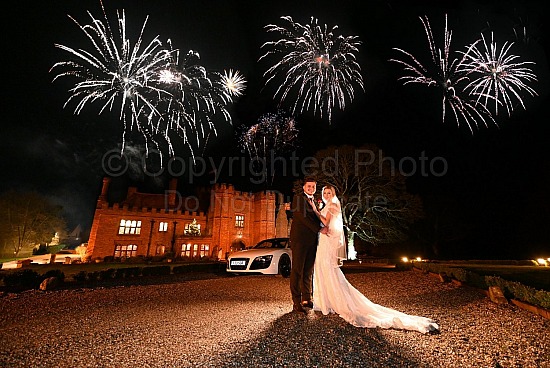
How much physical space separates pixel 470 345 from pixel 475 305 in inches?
123

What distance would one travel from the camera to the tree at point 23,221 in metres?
35.2

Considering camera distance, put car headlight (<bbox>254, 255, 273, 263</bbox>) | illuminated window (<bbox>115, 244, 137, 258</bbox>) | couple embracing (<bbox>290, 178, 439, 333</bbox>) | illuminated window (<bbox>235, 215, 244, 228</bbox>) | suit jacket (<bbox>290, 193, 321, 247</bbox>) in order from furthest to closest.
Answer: illuminated window (<bbox>235, 215, 244, 228</bbox>), illuminated window (<bbox>115, 244, 137, 258</bbox>), car headlight (<bbox>254, 255, 273, 263</bbox>), suit jacket (<bbox>290, 193, 321, 247</bbox>), couple embracing (<bbox>290, 178, 439, 333</bbox>)

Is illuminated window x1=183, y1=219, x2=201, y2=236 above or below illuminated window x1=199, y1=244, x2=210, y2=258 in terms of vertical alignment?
above

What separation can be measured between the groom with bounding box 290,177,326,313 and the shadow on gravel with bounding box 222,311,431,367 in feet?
2.40

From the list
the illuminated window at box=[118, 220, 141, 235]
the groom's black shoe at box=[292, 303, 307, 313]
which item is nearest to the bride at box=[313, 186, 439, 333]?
the groom's black shoe at box=[292, 303, 307, 313]

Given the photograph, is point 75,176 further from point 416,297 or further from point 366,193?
point 416,297

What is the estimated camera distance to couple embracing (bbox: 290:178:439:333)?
4816 millimetres

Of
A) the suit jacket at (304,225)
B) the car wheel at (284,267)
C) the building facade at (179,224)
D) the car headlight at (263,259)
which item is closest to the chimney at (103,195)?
the building facade at (179,224)

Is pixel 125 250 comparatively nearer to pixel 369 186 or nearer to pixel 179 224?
pixel 179 224

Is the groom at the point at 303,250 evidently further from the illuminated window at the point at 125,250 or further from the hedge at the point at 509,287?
the illuminated window at the point at 125,250

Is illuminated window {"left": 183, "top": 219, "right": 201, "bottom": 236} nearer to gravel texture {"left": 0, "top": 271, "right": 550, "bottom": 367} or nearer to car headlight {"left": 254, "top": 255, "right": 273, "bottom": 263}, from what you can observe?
car headlight {"left": 254, "top": 255, "right": 273, "bottom": 263}

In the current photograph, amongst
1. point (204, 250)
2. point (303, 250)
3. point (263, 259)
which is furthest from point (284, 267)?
point (204, 250)

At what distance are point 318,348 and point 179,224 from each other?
27327 mm

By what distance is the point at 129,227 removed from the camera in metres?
25.9
